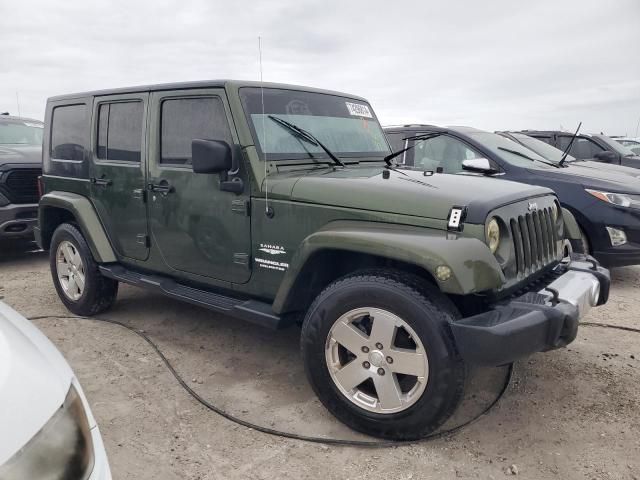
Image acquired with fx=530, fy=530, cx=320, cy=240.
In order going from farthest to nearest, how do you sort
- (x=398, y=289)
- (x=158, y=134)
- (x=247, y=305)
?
(x=158, y=134)
(x=247, y=305)
(x=398, y=289)

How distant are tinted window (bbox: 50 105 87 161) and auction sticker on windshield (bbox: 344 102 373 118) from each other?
2.19 metres

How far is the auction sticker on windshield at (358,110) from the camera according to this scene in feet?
13.2

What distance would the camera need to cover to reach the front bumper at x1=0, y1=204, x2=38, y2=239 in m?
6.29

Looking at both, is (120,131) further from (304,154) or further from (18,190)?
(18,190)

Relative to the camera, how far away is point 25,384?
4.34 feet

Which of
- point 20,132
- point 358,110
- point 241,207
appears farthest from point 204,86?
point 20,132

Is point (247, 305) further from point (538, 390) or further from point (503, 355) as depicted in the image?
point (538, 390)

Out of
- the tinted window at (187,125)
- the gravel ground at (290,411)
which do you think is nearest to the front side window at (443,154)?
the gravel ground at (290,411)

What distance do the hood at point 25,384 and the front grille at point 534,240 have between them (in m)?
2.16

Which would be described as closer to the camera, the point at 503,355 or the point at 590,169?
the point at 503,355

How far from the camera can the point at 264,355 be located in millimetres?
3775

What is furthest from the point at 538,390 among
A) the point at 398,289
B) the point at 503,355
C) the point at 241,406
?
the point at 241,406

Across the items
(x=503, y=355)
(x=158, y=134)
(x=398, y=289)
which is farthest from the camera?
(x=158, y=134)

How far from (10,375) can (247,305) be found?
6.53 ft
